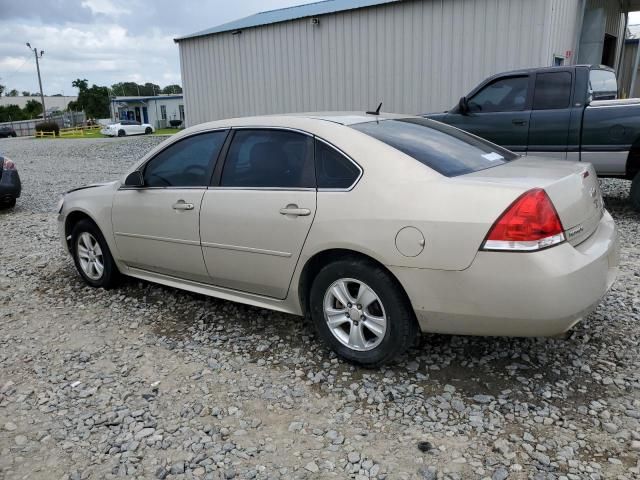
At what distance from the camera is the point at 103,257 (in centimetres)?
484

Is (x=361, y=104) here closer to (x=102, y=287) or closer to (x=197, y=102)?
(x=197, y=102)

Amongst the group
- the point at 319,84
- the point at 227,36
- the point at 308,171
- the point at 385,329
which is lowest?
the point at 385,329

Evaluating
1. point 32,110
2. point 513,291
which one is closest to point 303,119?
point 513,291

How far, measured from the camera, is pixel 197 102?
16766 millimetres

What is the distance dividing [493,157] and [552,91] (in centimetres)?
429

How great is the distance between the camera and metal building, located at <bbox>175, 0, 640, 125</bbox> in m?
11.0

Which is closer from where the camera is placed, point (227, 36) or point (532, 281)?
point (532, 281)

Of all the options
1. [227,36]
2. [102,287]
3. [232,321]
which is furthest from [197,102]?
[232,321]

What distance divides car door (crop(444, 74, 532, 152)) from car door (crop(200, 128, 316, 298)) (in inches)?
191

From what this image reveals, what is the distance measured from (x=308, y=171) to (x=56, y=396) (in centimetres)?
205

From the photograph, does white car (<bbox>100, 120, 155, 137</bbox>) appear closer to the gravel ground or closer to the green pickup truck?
the green pickup truck

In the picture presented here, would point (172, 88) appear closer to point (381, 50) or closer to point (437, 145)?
point (381, 50)

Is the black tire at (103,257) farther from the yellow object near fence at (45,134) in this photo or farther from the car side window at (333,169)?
the yellow object near fence at (45,134)

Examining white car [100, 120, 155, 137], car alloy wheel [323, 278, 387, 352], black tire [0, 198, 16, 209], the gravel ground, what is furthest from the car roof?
white car [100, 120, 155, 137]
